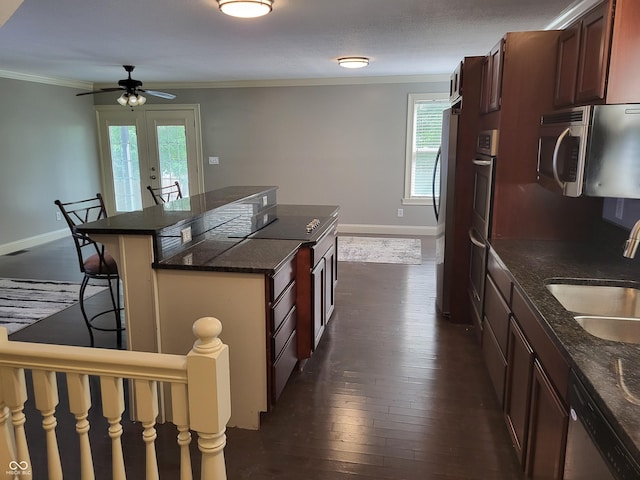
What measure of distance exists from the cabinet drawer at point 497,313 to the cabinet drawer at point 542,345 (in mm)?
153

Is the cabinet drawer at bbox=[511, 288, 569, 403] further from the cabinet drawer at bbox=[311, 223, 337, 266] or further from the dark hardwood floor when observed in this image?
the cabinet drawer at bbox=[311, 223, 337, 266]

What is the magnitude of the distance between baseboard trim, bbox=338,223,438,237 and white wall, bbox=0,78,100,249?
4.24m

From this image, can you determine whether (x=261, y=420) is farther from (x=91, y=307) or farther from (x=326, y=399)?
(x=91, y=307)

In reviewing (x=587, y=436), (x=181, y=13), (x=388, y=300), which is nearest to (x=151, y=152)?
(x=181, y=13)

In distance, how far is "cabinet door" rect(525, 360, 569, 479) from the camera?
1.44 metres

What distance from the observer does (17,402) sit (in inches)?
49.4

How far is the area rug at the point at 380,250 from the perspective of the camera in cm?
569

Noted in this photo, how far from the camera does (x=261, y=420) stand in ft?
7.91

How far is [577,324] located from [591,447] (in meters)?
0.45

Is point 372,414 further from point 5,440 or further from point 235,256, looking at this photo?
point 5,440

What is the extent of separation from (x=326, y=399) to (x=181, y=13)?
9.12 feet

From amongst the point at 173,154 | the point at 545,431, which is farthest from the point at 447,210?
the point at 173,154

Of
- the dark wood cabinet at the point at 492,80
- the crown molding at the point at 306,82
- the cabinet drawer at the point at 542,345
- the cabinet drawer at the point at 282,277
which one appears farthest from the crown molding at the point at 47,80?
the cabinet drawer at the point at 542,345

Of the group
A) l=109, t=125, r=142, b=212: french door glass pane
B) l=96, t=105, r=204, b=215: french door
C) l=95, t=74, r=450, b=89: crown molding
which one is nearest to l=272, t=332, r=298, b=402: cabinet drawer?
l=95, t=74, r=450, b=89: crown molding
